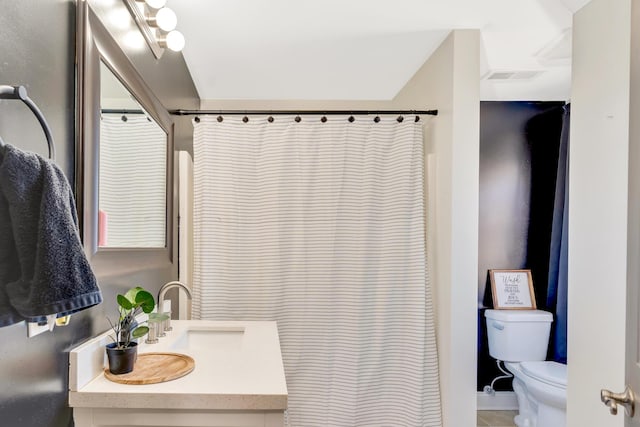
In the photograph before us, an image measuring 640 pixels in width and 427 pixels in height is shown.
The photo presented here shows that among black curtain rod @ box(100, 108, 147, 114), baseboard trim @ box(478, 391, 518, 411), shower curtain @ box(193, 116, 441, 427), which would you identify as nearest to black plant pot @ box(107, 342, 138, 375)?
black curtain rod @ box(100, 108, 147, 114)

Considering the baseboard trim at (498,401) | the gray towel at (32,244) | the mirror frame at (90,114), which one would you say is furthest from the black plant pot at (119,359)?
the baseboard trim at (498,401)

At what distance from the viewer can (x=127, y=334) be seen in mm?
1070

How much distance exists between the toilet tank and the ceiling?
1628 mm

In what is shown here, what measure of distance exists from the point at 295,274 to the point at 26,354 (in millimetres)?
1316

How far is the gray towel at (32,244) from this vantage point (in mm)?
583

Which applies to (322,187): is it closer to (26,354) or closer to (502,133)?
(26,354)

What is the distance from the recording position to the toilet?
2.28 meters

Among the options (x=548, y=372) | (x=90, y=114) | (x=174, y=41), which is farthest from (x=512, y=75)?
(x=90, y=114)

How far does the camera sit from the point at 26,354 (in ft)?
2.42

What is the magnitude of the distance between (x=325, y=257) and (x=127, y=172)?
1.05 meters

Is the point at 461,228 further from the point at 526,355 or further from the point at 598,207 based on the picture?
the point at 526,355

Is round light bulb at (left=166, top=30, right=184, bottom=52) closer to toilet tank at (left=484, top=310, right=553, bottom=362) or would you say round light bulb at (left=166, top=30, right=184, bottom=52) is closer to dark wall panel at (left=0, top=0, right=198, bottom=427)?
dark wall panel at (left=0, top=0, right=198, bottom=427)

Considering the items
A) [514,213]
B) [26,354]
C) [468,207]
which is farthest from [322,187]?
[514,213]

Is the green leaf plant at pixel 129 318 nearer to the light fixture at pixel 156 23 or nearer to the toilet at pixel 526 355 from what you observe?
the light fixture at pixel 156 23
